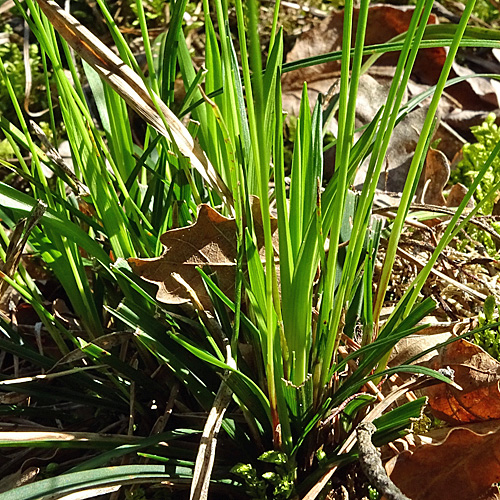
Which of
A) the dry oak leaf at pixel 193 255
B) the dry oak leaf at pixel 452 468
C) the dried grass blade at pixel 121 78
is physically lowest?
the dry oak leaf at pixel 452 468

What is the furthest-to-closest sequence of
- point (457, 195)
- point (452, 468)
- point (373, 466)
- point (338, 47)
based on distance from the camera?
point (338, 47)
point (457, 195)
point (452, 468)
point (373, 466)

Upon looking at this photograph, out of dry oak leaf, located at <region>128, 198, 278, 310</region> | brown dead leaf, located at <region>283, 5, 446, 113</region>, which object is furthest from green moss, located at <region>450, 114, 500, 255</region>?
dry oak leaf, located at <region>128, 198, 278, 310</region>

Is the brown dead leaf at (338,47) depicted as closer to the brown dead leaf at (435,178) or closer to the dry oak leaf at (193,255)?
the brown dead leaf at (435,178)

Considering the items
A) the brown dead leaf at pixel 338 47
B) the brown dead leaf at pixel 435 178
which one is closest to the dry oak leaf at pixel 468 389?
the brown dead leaf at pixel 435 178

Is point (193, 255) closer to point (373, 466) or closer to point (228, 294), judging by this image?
point (228, 294)

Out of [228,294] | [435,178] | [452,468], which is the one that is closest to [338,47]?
[435,178]

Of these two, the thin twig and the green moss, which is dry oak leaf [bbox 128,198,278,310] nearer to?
the thin twig
